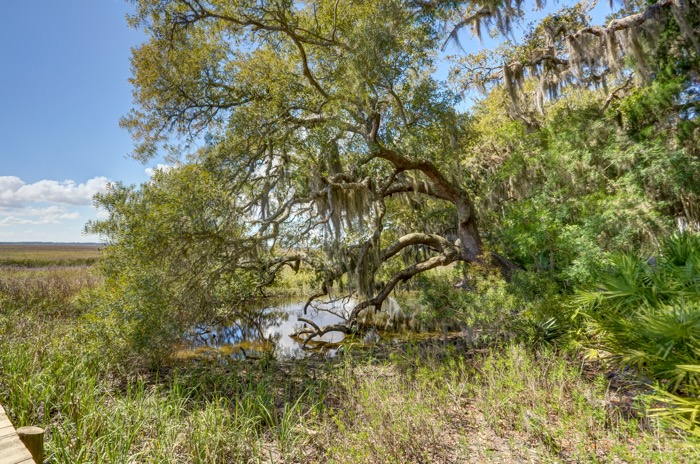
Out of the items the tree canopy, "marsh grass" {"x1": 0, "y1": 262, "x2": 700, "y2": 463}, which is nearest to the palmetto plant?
"marsh grass" {"x1": 0, "y1": 262, "x2": 700, "y2": 463}

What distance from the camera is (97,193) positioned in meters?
6.61

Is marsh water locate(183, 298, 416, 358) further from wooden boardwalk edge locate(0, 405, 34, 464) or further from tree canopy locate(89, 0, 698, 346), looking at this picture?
wooden boardwalk edge locate(0, 405, 34, 464)

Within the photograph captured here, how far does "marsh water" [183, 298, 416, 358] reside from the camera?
8.45 meters

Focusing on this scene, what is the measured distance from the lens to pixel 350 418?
12.3ft

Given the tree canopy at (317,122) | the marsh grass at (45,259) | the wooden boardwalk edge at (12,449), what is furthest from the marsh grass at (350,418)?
the marsh grass at (45,259)

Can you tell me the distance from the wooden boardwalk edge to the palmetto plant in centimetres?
456

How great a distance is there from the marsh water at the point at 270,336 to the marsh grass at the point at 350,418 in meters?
3.00

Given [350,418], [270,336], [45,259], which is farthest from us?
[45,259]

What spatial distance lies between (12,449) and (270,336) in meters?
8.17

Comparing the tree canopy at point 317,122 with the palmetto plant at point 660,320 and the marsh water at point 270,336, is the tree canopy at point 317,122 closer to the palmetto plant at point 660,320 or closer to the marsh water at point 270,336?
the marsh water at point 270,336

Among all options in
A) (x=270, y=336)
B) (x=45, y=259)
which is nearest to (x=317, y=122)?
(x=270, y=336)

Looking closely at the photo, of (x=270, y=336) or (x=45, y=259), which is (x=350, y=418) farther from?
(x=45, y=259)

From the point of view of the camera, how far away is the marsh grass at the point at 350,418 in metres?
2.99

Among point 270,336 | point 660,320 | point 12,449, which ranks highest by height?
point 12,449
